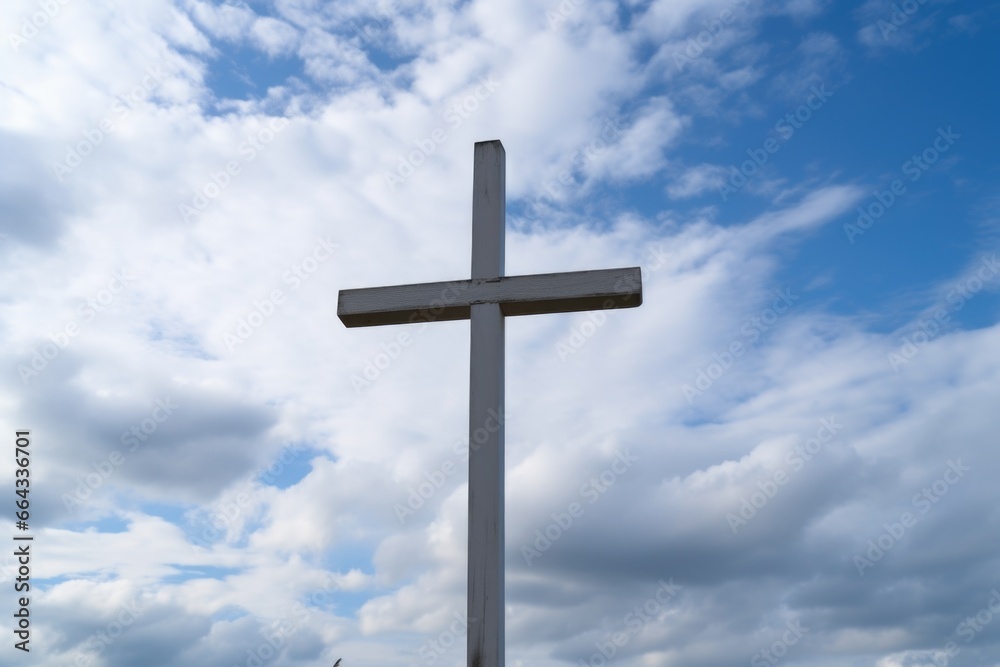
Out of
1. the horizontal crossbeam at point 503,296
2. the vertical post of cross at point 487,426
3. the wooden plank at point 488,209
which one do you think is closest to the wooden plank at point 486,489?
the vertical post of cross at point 487,426

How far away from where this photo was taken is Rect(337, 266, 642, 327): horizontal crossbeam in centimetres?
555

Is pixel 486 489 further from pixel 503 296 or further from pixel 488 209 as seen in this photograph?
pixel 488 209

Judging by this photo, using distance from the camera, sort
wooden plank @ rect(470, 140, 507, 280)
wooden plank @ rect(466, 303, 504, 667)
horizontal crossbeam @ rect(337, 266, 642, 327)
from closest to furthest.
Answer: wooden plank @ rect(466, 303, 504, 667)
horizontal crossbeam @ rect(337, 266, 642, 327)
wooden plank @ rect(470, 140, 507, 280)

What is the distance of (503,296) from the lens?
Result: 18.4ft

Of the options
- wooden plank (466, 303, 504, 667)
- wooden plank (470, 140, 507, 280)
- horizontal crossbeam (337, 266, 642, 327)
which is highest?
wooden plank (470, 140, 507, 280)

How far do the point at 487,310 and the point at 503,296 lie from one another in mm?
140

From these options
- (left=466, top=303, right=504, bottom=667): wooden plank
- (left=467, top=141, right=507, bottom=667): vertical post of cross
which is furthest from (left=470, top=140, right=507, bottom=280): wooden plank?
(left=466, top=303, right=504, bottom=667): wooden plank

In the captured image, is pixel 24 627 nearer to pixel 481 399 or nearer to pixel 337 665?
pixel 337 665

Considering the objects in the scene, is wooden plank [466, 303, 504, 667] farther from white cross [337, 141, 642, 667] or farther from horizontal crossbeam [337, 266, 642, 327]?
horizontal crossbeam [337, 266, 642, 327]

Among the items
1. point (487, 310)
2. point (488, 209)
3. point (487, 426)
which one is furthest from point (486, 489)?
point (488, 209)

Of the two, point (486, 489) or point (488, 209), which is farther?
point (488, 209)

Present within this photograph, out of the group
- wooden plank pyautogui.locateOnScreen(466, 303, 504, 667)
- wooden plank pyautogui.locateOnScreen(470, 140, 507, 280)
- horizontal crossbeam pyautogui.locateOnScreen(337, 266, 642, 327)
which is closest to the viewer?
wooden plank pyautogui.locateOnScreen(466, 303, 504, 667)

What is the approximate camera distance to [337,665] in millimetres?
4715

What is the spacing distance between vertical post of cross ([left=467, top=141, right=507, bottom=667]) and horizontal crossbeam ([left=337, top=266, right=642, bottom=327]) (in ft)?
0.32
